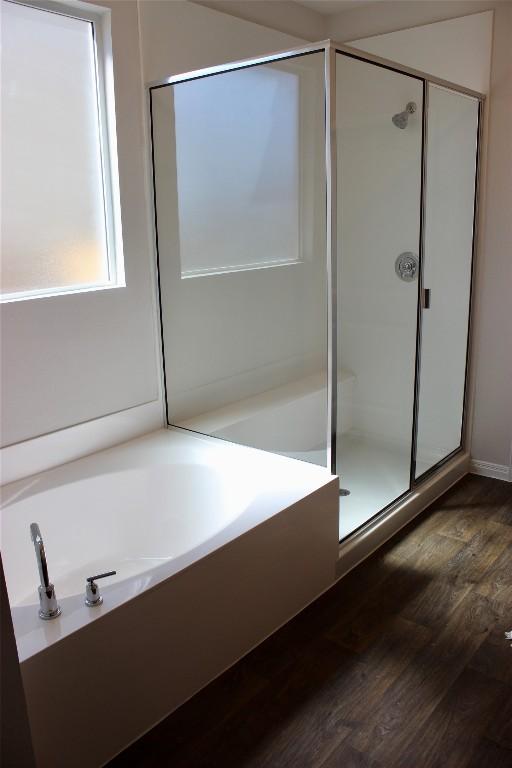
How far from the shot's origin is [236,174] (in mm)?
2957

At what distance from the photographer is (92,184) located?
8.59ft

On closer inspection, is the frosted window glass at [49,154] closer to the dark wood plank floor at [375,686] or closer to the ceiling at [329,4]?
the ceiling at [329,4]

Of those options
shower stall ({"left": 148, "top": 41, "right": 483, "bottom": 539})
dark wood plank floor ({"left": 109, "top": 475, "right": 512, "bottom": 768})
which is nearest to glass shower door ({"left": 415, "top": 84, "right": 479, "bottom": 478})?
shower stall ({"left": 148, "top": 41, "right": 483, "bottom": 539})

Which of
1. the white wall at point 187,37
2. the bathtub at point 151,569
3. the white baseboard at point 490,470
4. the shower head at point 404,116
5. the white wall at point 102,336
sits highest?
the white wall at point 187,37

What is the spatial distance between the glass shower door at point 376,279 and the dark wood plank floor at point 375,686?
1.19 ft

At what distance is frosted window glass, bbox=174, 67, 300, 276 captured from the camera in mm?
2719

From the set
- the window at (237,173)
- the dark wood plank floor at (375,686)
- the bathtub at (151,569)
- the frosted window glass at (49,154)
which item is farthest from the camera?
the window at (237,173)

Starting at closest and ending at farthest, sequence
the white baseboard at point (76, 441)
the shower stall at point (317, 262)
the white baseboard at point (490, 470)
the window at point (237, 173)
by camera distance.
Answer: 1. the white baseboard at point (76, 441)
2. the shower stall at point (317, 262)
3. the window at point (237, 173)
4. the white baseboard at point (490, 470)

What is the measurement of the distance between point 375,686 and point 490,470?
5.76ft

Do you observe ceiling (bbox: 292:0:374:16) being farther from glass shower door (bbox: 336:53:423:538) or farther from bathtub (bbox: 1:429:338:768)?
bathtub (bbox: 1:429:338:768)

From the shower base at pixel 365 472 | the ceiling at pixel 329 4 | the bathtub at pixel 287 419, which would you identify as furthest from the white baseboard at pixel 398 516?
the ceiling at pixel 329 4

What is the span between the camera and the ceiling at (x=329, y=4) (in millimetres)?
3254

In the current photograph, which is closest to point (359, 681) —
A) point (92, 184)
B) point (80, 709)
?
point (80, 709)

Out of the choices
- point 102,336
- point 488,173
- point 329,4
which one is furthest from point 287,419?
point 329,4
